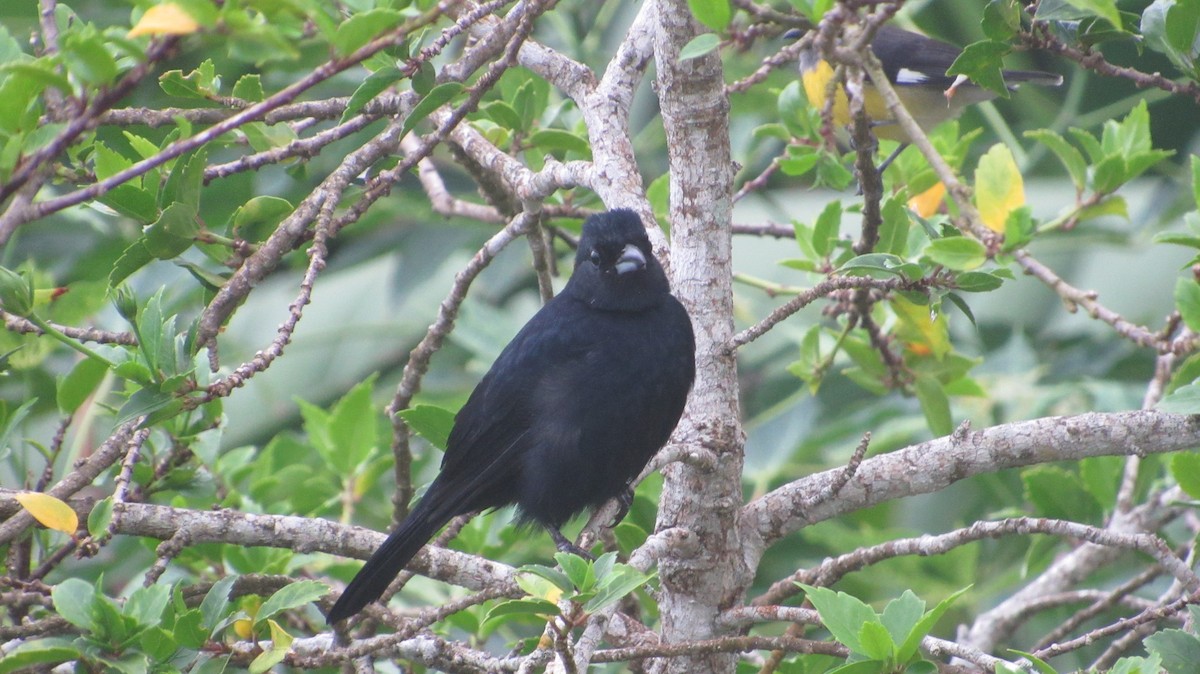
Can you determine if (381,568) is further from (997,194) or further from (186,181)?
(997,194)

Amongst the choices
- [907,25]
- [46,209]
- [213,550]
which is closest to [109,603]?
[46,209]

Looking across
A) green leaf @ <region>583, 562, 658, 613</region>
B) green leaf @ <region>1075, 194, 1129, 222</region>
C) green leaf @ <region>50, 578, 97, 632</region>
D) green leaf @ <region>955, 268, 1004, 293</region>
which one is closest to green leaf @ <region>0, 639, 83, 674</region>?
green leaf @ <region>50, 578, 97, 632</region>

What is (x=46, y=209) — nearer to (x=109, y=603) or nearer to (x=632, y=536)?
(x=109, y=603)

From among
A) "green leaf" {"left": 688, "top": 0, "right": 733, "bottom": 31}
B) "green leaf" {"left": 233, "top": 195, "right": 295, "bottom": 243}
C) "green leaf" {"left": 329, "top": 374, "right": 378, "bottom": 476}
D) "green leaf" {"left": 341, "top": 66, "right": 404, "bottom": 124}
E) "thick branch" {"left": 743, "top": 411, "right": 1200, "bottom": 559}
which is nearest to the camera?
"green leaf" {"left": 688, "top": 0, "right": 733, "bottom": 31}

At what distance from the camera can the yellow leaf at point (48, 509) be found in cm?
203

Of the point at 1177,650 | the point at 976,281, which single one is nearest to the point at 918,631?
the point at 1177,650

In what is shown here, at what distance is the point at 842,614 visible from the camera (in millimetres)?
1943

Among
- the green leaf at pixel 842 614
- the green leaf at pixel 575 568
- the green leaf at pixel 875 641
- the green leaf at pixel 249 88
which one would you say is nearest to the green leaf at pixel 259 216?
the green leaf at pixel 249 88

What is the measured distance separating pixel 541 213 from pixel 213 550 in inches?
47.9

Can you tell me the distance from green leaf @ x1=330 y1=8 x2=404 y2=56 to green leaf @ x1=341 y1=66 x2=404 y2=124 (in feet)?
1.26

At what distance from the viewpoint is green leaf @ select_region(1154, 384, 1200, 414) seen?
6.64ft

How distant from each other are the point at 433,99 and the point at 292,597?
37.9 inches

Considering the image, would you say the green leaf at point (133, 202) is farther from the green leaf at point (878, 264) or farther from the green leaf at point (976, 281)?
the green leaf at point (976, 281)

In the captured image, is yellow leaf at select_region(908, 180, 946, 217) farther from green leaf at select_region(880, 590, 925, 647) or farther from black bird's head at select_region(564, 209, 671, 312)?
green leaf at select_region(880, 590, 925, 647)
